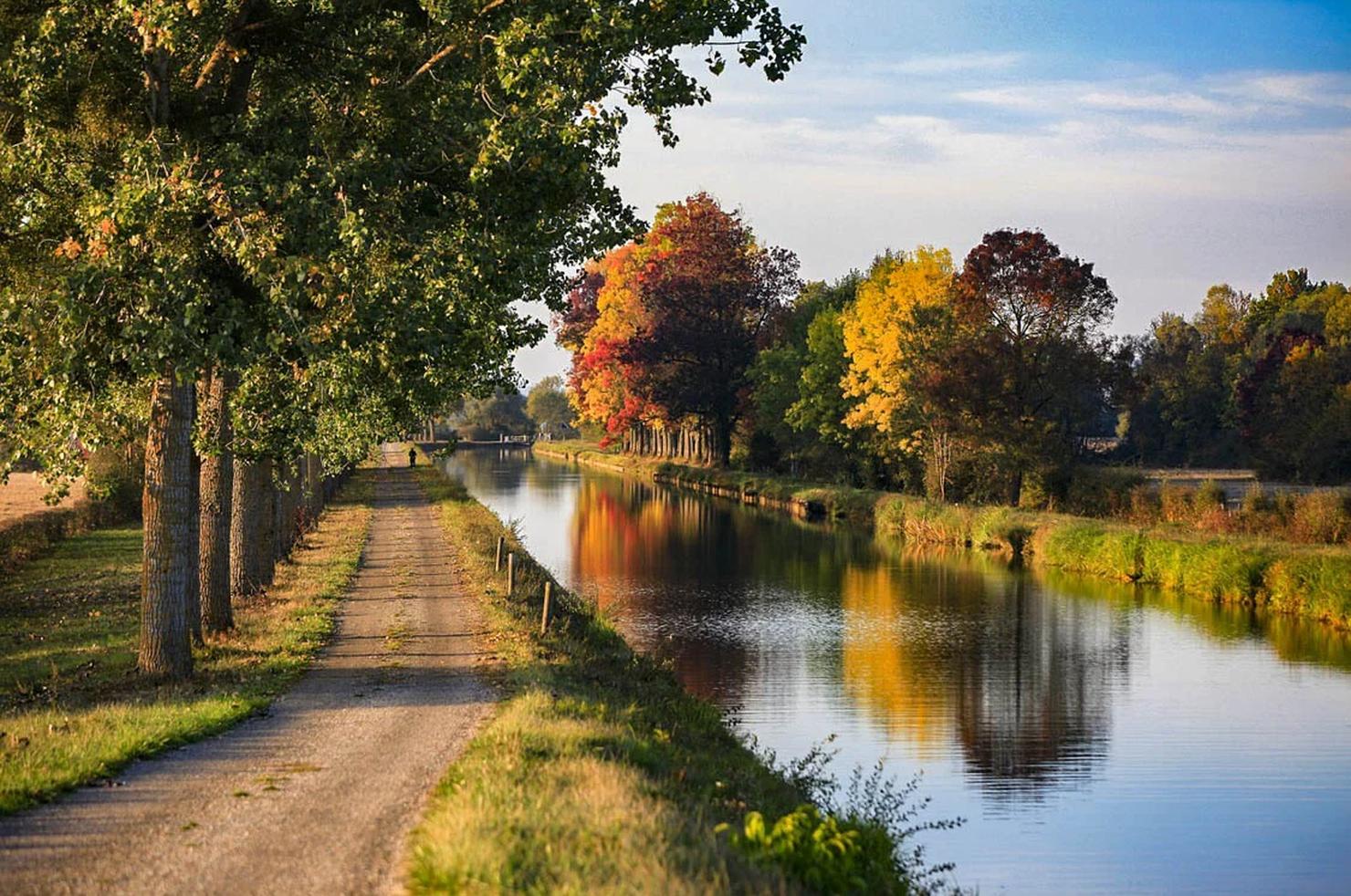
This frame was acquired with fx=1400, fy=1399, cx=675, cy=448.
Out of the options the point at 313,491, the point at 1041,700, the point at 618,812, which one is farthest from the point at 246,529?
the point at 313,491

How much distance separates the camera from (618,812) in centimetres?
1038

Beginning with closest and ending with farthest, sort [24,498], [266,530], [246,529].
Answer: [246,529]
[266,530]
[24,498]

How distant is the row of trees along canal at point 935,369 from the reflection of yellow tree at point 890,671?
1104 cm

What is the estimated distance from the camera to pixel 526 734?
13.9 meters

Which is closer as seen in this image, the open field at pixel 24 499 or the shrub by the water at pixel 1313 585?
the shrub by the water at pixel 1313 585

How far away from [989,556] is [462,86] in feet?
117

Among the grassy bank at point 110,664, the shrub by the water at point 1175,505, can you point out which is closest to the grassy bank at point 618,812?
the grassy bank at point 110,664

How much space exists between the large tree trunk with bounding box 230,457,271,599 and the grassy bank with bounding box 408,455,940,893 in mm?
9574

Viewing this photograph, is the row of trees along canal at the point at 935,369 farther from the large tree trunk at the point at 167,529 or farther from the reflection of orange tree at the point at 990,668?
the large tree trunk at the point at 167,529

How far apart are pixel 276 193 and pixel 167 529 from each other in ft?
17.3

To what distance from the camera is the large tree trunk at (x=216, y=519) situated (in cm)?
2206

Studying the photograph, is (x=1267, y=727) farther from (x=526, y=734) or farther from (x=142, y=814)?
(x=142, y=814)

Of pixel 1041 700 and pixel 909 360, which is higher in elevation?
pixel 909 360

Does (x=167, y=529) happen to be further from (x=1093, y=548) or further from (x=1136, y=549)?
(x=1093, y=548)
